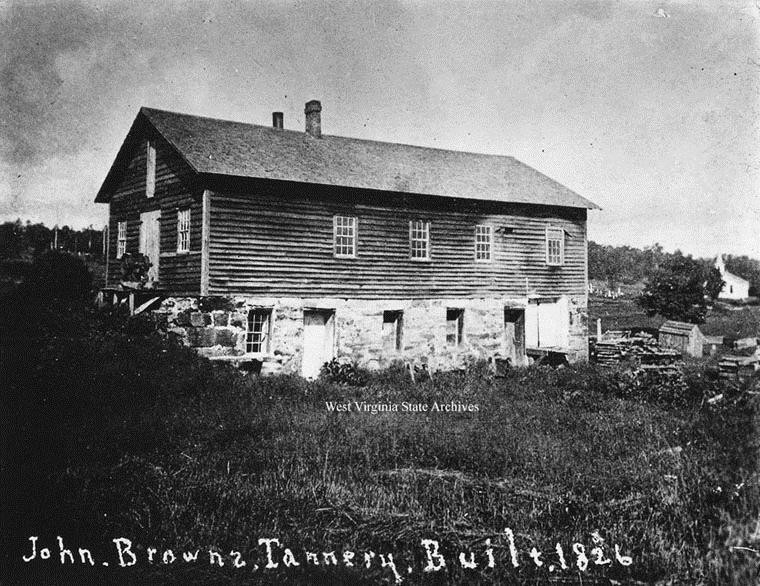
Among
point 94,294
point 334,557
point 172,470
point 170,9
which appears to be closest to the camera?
point 334,557

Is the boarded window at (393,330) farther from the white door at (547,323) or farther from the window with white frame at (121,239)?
the window with white frame at (121,239)

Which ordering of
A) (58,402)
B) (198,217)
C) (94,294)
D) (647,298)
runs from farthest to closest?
(647,298) < (94,294) < (198,217) < (58,402)

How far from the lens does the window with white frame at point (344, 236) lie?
18109mm

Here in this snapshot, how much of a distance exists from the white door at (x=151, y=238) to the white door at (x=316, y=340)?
5.18m

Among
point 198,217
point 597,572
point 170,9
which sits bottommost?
point 597,572

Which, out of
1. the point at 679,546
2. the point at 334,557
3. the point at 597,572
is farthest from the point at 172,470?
the point at 679,546

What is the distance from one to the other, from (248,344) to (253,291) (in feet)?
5.25

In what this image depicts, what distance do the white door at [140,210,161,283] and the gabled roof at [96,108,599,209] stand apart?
299cm

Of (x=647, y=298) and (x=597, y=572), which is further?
(x=647, y=298)

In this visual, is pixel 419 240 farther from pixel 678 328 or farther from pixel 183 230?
pixel 678 328

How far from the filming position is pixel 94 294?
66.8ft

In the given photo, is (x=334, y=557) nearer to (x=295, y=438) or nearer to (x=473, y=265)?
(x=295, y=438)

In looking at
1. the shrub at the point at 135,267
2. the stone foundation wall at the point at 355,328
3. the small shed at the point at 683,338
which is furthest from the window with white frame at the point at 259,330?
the small shed at the point at 683,338

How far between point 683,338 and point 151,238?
29701 millimetres
